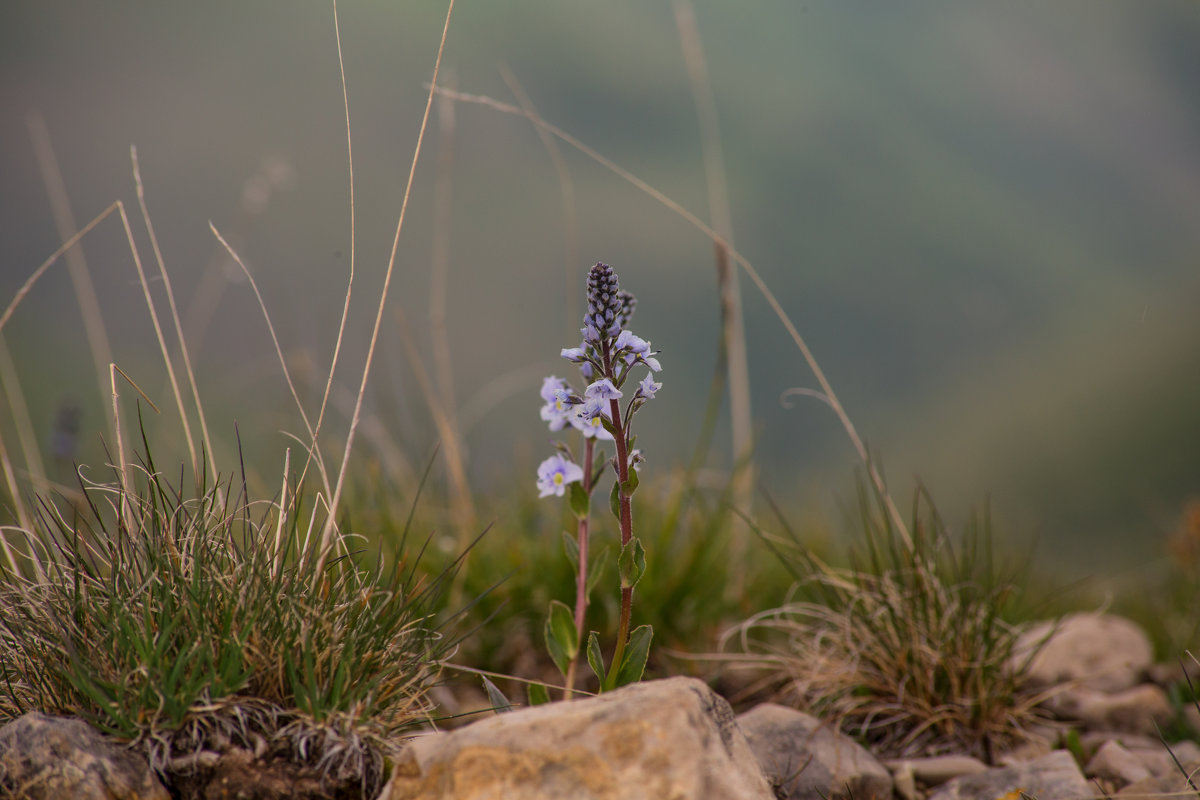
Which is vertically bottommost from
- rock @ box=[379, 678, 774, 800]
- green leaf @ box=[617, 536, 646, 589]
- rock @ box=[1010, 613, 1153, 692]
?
rock @ box=[1010, 613, 1153, 692]

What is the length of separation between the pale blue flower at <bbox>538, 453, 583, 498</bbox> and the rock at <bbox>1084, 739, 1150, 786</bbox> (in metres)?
2.05

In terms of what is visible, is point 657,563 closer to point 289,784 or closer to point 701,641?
point 701,641

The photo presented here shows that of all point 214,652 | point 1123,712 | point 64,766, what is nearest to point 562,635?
point 214,652

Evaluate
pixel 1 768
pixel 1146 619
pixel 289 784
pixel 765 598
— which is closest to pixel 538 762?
pixel 289 784

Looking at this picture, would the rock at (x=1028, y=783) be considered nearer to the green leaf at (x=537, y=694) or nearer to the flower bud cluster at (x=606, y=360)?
the green leaf at (x=537, y=694)

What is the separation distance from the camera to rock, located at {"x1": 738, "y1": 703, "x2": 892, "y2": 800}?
2.63m

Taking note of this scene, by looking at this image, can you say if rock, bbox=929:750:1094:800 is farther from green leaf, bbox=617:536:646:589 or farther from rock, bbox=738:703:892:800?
green leaf, bbox=617:536:646:589

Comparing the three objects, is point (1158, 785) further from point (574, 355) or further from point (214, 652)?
point (214, 652)

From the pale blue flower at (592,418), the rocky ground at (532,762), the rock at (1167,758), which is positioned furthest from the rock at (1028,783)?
the pale blue flower at (592,418)

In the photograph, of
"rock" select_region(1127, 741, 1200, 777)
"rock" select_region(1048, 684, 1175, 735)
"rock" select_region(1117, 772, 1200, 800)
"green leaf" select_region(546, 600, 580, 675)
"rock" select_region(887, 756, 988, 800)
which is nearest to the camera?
"green leaf" select_region(546, 600, 580, 675)

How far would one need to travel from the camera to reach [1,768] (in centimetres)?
192

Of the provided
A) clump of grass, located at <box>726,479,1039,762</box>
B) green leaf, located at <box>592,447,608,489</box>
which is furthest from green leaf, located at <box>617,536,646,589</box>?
clump of grass, located at <box>726,479,1039,762</box>

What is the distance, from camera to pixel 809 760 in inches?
105

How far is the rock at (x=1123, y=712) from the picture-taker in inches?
140
